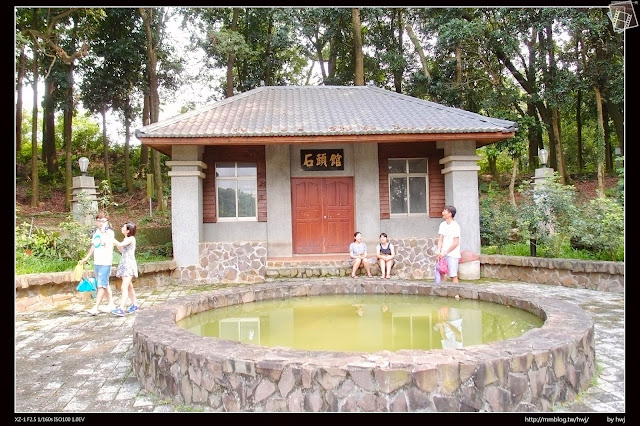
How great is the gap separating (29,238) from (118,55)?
1093 cm

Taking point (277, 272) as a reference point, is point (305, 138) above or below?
above

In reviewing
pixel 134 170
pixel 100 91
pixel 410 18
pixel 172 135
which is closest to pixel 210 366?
pixel 172 135

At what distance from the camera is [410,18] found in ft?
66.8

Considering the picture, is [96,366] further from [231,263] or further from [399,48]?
[399,48]

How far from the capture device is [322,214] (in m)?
11.6

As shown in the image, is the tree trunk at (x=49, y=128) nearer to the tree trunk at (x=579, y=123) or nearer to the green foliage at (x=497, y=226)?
the green foliage at (x=497, y=226)

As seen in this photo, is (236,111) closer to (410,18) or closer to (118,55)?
(118,55)

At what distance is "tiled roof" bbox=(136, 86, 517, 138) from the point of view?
10.1m

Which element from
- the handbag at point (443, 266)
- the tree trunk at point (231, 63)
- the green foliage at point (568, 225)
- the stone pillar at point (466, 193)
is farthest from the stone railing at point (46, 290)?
the tree trunk at point (231, 63)

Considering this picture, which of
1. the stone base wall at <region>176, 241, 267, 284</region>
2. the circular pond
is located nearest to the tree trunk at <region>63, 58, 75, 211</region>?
the stone base wall at <region>176, 241, 267, 284</region>

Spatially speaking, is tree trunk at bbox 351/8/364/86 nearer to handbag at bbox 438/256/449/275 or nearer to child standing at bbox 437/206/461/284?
child standing at bbox 437/206/461/284

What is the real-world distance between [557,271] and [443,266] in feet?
10.8

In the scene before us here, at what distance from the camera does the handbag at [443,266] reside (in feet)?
25.2

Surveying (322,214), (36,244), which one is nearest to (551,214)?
(322,214)
